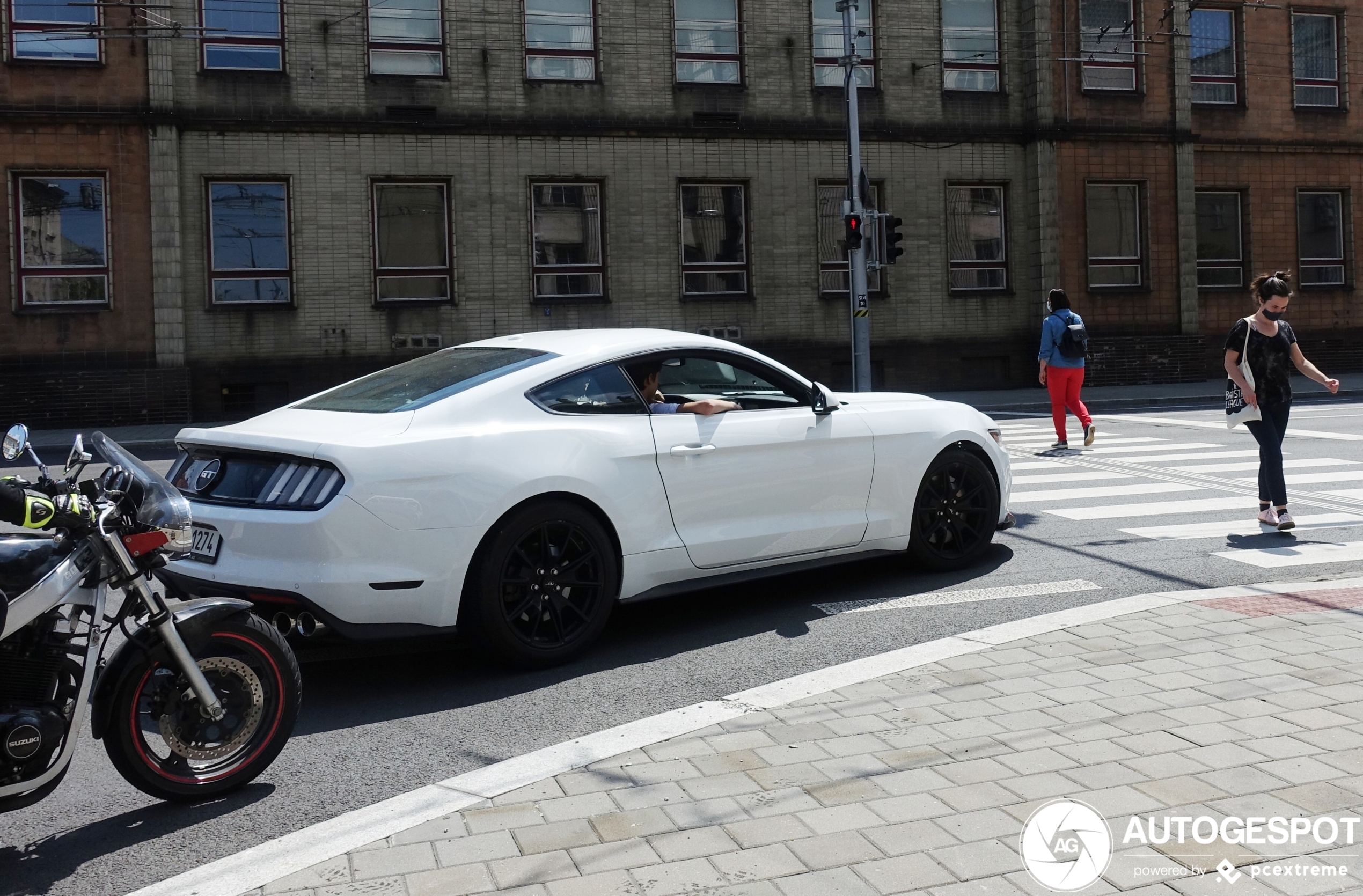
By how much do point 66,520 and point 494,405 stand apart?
2238 millimetres

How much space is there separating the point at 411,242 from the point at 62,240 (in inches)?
220

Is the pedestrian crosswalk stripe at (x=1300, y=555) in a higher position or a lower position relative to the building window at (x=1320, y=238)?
lower

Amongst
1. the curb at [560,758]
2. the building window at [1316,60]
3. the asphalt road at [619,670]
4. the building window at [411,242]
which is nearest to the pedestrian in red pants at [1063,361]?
the asphalt road at [619,670]

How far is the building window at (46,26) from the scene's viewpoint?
21781 mm

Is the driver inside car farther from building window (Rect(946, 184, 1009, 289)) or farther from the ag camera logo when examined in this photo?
building window (Rect(946, 184, 1009, 289))

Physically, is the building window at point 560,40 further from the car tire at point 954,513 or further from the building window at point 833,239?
the car tire at point 954,513

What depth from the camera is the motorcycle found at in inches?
149

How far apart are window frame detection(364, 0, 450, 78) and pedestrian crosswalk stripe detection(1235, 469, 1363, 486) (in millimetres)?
16447

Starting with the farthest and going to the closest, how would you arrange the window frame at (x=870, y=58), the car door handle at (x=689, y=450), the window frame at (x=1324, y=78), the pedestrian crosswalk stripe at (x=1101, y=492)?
the window frame at (x=1324, y=78) < the window frame at (x=870, y=58) < the pedestrian crosswalk stripe at (x=1101, y=492) < the car door handle at (x=689, y=450)

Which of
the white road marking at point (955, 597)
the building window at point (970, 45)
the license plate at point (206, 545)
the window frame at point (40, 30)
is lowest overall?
the white road marking at point (955, 597)

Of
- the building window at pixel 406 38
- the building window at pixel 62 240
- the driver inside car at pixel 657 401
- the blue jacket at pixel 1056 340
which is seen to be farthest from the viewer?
the building window at pixel 406 38

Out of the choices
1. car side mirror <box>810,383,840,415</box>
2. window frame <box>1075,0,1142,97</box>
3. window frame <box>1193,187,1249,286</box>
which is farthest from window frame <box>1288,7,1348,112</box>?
car side mirror <box>810,383,840,415</box>

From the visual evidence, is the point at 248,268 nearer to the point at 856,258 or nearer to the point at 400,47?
the point at 400,47

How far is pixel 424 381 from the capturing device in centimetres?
622
